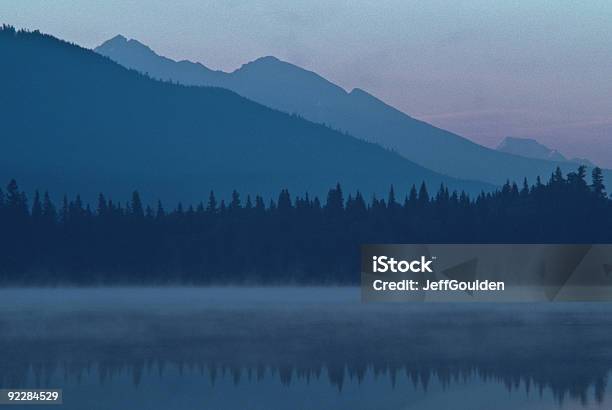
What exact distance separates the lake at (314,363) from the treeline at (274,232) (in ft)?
334

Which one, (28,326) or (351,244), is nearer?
(28,326)

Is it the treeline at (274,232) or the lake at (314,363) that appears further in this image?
the treeline at (274,232)

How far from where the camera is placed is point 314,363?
1676 inches

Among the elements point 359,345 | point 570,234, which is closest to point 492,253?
point 570,234

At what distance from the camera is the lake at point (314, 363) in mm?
34062

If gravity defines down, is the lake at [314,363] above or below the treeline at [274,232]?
below

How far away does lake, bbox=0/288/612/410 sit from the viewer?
34062 millimetres

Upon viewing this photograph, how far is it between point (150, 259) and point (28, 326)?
12060 centimetres

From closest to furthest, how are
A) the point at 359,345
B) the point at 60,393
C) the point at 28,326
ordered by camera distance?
the point at 60,393 → the point at 359,345 → the point at 28,326

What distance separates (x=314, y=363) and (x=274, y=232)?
137692 millimetres

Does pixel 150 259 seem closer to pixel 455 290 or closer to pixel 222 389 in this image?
pixel 455 290

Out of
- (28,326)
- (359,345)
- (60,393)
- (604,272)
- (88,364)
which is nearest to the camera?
(60,393)

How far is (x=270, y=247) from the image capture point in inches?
7032

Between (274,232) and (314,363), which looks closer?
(314,363)
